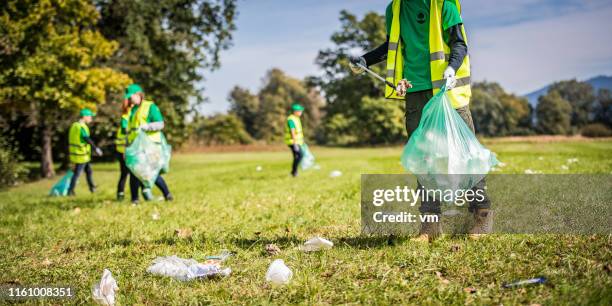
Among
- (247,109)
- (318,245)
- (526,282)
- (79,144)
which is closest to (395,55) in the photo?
(318,245)

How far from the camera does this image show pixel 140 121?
7992 mm

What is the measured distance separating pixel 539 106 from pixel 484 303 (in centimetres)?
8252

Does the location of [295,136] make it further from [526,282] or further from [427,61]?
[526,282]

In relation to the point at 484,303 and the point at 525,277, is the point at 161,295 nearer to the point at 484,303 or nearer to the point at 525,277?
the point at 484,303

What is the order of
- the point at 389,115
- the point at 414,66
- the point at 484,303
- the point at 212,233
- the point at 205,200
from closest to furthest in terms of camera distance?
the point at 484,303 → the point at 414,66 → the point at 212,233 → the point at 205,200 → the point at 389,115

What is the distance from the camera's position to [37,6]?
15.1 meters

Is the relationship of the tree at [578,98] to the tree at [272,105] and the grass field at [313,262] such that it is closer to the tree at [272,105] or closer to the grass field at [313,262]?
the tree at [272,105]

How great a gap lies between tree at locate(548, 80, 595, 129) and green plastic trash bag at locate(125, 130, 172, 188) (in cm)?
7059

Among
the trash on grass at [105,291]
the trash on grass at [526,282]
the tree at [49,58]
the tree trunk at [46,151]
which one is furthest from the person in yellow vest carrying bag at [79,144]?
the trash on grass at [526,282]

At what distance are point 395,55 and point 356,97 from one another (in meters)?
48.8

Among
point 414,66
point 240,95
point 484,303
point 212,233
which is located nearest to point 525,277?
point 484,303

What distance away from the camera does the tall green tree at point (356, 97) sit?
49.8m

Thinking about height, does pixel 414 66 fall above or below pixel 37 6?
below

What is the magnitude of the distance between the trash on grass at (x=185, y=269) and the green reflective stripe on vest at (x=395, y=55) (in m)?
2.27
